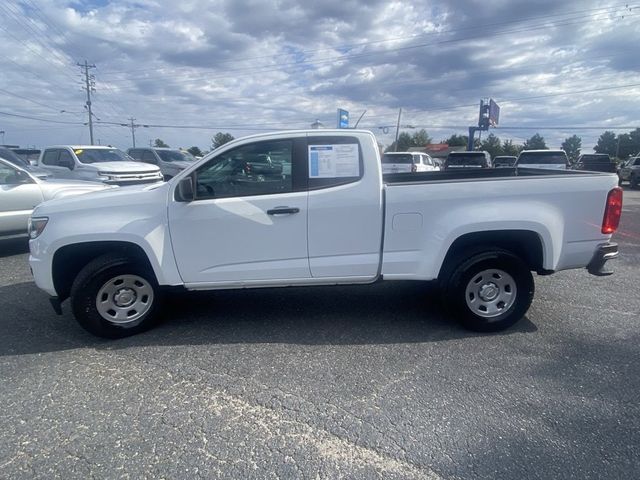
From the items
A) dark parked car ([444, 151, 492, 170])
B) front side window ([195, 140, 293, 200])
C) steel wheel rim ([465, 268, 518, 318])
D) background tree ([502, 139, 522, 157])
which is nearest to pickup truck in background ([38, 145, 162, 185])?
front side window ([195, 140, 293, 200])

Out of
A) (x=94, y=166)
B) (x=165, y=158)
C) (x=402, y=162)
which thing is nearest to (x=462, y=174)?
(x=94, y=166)

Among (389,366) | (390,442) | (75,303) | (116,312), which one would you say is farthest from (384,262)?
(75,303)

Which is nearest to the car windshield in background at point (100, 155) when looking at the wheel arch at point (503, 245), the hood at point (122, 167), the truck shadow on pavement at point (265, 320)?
the hood at point (122, 167)

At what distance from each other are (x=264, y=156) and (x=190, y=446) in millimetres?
2527

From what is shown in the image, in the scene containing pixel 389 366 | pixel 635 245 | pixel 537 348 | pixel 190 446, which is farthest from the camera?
pixel 635 245

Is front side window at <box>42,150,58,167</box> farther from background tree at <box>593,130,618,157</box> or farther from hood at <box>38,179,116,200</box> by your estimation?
background tree at <box>593,130,618,157</box>

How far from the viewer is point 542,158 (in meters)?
16.7

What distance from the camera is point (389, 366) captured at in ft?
11.4

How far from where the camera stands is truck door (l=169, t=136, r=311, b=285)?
387 centimetres

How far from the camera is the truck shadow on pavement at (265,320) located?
3980mm

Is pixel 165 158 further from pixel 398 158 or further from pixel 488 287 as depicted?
pixel 488 287

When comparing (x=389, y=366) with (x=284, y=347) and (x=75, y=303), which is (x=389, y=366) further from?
(x=75, y=303)

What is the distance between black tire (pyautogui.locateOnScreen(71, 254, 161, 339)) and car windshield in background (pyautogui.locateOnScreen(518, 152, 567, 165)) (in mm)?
15975

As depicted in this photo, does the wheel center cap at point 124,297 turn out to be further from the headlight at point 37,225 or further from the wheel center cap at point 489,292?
the wheel center cap at point 489,292
